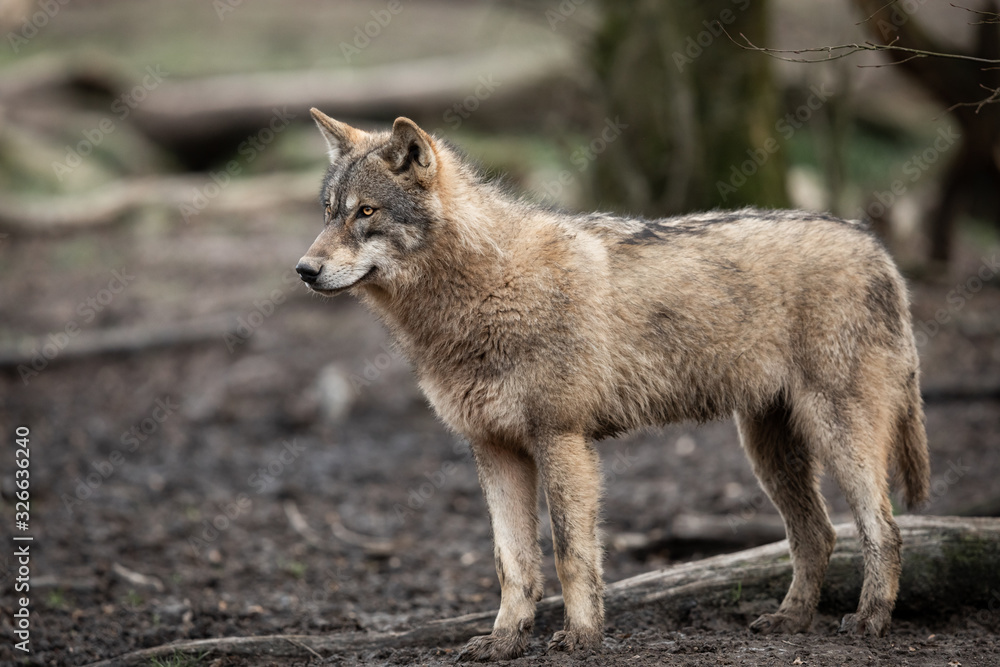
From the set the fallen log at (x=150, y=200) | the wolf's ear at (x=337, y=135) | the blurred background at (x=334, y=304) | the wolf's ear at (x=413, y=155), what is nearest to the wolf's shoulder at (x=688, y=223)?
the blurred background at (x=334, y=304)

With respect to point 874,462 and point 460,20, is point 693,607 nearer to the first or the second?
point 874,462

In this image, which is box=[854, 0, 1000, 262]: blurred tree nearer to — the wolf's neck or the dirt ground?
the dirt ground

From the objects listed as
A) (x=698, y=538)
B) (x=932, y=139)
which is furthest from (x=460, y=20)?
(x=698, y=538)

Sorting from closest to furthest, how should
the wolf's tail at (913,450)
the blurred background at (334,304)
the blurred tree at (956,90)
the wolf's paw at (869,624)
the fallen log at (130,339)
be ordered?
the wolf's paw at (869,624) < the wolf's tail at (913,450) < the blurred background at (334,304) < the blurred tree at (956,90) < the fallen log at (130,339)

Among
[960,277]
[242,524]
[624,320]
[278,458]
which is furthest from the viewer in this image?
[960,277]

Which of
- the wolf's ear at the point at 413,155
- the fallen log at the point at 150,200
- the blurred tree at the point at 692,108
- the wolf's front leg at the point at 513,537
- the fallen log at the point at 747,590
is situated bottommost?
the fallen log at the point at 747,590

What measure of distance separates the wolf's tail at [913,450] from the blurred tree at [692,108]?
450cm

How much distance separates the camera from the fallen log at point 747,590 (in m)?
5.40

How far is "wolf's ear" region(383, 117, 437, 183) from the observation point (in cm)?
518

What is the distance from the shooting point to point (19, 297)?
13797 millimetres

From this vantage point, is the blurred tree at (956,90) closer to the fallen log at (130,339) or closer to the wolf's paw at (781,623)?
the wolf's paw at (781,623)

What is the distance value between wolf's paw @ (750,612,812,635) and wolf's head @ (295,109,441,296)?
116 inches

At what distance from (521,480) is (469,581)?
2169mm

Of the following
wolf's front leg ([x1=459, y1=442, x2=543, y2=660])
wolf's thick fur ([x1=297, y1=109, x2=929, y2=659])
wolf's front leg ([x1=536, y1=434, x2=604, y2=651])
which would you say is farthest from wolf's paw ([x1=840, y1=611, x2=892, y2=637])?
wolf's front leg ([x1=459, y1=442, x2=543, y2=660])
